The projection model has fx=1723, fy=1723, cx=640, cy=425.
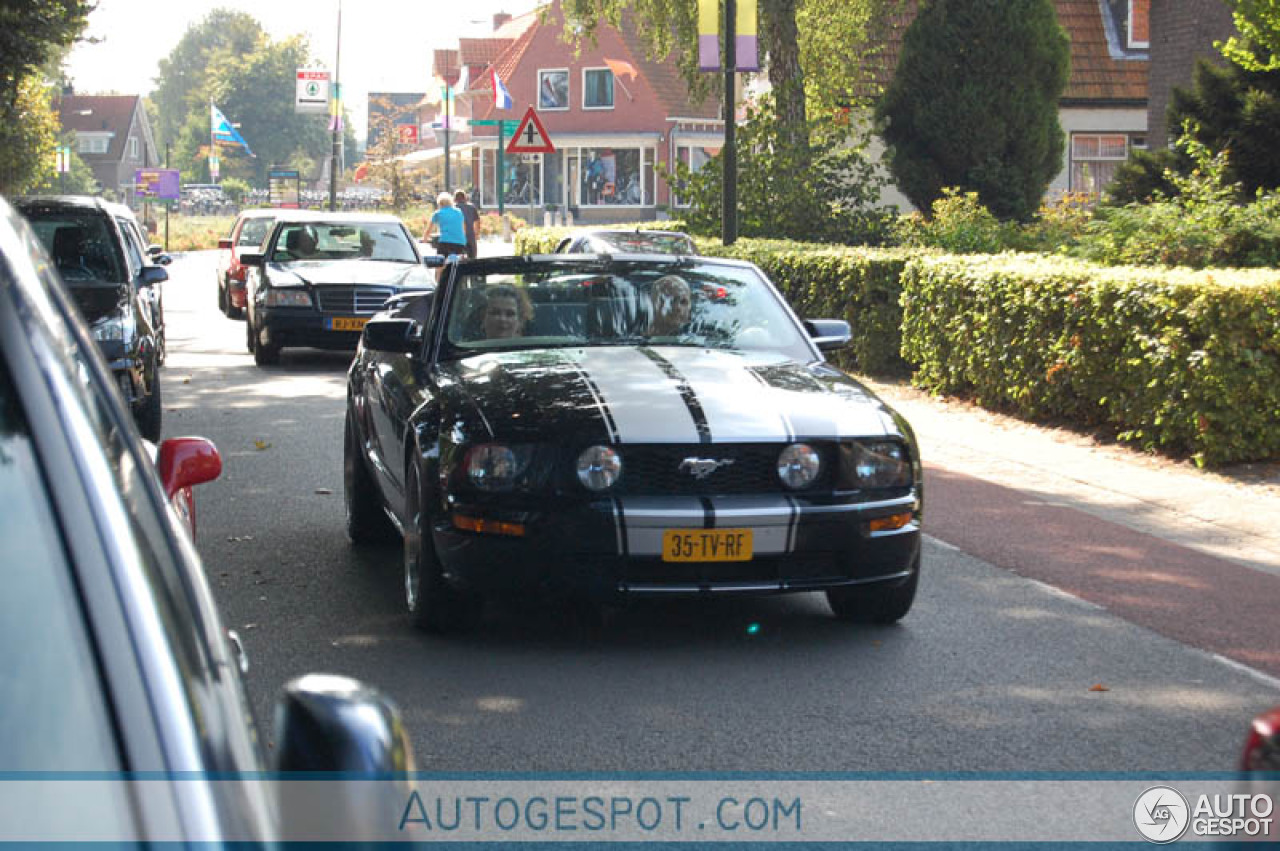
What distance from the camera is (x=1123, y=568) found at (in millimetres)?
8602

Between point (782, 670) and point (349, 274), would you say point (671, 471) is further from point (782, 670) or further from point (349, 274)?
point (349, 274)

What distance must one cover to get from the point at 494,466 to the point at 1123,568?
3677 millimetres

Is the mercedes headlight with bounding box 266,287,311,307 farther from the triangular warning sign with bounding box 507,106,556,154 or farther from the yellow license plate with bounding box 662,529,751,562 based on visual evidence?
the yellow license plate with bounding box 662,529,751,562

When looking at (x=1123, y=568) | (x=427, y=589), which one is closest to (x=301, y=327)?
(x=1123, y=568)

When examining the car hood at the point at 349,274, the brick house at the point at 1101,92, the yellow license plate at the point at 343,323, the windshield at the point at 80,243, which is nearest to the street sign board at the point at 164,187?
the brick house at the point at 1101,92

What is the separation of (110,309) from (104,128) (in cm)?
11788

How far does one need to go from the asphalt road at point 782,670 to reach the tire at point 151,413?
2.98 m

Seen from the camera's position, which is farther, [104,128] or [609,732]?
[104,128]

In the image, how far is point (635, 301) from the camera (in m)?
8.12

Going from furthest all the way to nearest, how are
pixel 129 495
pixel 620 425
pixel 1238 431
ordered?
1. pixel 1238 431
2. pixel 620 425
3. pixel 129 495

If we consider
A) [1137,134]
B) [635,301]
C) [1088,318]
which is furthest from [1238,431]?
[1137,134]

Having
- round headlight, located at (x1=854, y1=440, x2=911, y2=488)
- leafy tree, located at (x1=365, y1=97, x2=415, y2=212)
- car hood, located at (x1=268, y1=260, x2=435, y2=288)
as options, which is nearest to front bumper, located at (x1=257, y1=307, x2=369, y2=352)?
car hood, located at (x1=268, y1=260, x2=435, y2=288)

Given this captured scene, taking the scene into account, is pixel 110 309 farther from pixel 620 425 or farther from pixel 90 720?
pixel 90 720

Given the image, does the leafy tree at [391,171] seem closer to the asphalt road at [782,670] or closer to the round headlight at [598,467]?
the asphalt road at [782,670]
